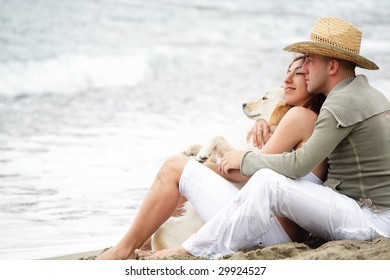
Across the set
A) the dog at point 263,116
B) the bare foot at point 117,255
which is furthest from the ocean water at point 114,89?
the bare foot at point 117,255

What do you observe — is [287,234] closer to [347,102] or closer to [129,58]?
[347,102]

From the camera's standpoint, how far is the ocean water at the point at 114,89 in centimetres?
546

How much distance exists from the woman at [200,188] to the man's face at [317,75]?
0.29ft

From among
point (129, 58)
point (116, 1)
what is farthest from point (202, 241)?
point (116, 1)

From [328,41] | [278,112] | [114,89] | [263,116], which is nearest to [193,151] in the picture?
[263,116]

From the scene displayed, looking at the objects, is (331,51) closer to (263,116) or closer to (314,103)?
(314,103)

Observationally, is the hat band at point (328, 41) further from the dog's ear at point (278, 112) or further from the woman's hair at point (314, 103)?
the dog's ear at point (278, 112)

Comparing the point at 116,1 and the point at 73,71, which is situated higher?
the point at 116,1

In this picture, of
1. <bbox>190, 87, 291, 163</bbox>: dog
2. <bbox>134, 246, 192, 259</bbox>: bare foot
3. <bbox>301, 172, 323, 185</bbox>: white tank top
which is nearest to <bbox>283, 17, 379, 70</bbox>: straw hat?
<bbox>190, 87, 291, 163</bbox>: dog

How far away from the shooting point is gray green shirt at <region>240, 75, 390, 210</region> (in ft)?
9.22

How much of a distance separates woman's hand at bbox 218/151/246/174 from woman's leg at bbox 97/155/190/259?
0.51ft

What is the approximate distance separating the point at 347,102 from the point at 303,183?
36cm

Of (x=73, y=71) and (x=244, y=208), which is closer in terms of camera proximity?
(x=244, y=208)

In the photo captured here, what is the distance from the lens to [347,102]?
112 inches
